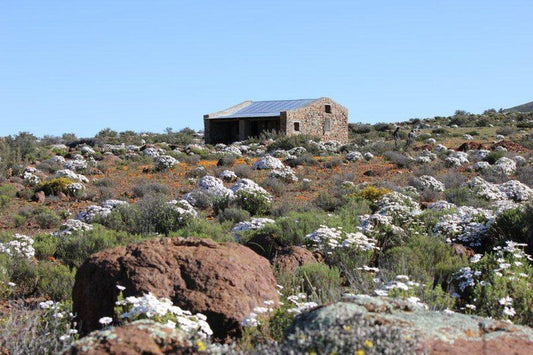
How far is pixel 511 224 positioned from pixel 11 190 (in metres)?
14.4

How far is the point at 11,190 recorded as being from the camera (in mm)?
17484

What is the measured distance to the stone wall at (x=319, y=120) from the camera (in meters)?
36.8

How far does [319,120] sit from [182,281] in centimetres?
3433

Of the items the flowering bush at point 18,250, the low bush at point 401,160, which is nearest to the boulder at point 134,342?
the flowering bush at point 18,250

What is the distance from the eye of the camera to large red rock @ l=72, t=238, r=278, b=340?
16.5 ft

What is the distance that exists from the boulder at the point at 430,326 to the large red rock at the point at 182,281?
1523mm

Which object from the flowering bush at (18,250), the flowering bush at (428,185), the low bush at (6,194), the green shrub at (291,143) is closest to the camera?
the flowering bush at (18,250)

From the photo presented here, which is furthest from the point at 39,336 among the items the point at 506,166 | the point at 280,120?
the point at 280,120

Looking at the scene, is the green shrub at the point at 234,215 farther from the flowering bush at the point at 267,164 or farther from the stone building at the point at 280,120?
the stone building at the point at 280,120

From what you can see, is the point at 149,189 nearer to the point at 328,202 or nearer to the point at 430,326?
the point at 328,202

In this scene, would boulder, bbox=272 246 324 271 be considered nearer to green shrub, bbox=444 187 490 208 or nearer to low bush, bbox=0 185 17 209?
green shrub, bbox=444 187 490 208

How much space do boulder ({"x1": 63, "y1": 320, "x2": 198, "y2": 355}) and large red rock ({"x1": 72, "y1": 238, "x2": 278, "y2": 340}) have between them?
1.52m

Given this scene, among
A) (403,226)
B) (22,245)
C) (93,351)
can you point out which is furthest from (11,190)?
(93,351)

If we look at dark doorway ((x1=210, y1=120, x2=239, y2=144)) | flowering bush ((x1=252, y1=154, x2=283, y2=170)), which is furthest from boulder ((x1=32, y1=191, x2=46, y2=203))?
dark doorway ((x1=210, y1=120, x2=239, y2=144))
